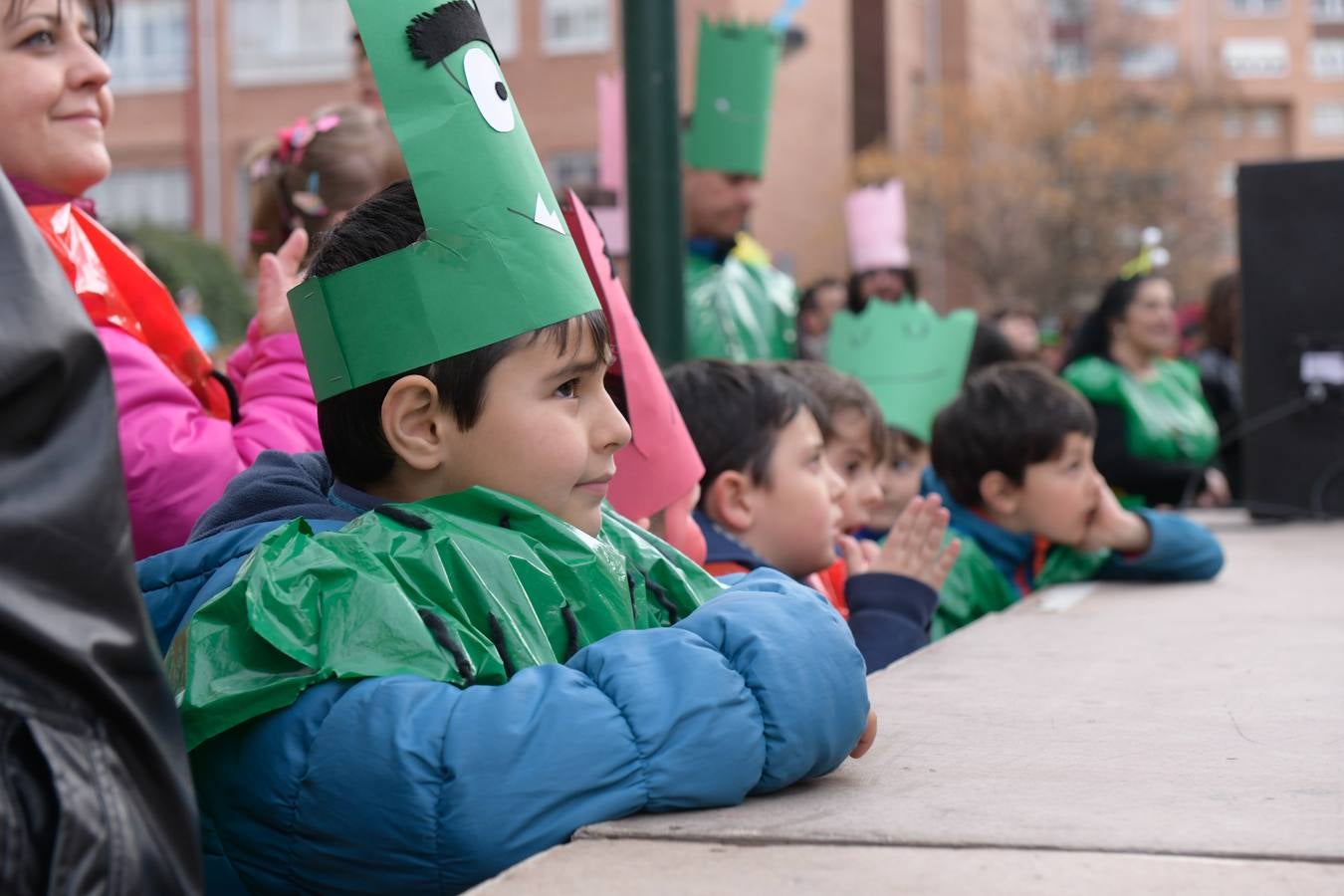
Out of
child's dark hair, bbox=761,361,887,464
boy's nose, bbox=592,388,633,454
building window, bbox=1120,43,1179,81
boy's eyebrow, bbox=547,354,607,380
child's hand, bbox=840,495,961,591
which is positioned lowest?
child's hand, bbox=840,495,961,591

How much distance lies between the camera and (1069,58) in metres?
45.4

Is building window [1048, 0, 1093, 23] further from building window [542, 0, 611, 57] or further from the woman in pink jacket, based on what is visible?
the woman in pink jacket

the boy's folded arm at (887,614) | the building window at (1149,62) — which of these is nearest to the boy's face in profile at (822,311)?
the boy's folded arm at (887,614)

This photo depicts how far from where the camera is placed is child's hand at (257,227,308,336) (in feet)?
9.95

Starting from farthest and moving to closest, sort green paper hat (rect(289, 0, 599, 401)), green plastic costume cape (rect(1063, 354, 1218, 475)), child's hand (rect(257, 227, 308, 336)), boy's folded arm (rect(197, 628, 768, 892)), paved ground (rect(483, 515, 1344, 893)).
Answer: green plastic costume cape (rect(1063, 354, 1218, 475)) < child's hand (rect(257, 227, 308, 336)) < green paper hat (rect(289, 0, 599, 401)) < boy's folded arm (rect(197, 628, 768, 892)) < paved ground (rect(483, 515, 1344, 893))

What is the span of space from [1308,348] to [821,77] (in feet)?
→ 78.1

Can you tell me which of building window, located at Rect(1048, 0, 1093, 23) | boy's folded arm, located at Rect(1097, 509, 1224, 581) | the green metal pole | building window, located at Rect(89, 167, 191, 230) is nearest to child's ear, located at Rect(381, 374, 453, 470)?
the green metal pole

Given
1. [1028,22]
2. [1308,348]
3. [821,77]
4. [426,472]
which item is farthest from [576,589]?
[1028,22]

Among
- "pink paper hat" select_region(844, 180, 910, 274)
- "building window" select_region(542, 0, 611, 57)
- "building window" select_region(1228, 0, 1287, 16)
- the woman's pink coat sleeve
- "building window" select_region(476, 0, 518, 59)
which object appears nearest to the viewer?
the woman's pink coat sleeve

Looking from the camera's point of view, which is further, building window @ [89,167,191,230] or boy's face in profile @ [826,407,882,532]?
building window @ [89,167,191,230]

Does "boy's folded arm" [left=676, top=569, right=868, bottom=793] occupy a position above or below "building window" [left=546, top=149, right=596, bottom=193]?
below

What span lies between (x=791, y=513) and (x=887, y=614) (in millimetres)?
311

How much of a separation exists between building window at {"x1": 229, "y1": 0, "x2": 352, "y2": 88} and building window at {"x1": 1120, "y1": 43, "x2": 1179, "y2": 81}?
51.7ft

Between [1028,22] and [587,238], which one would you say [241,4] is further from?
[587,238]
